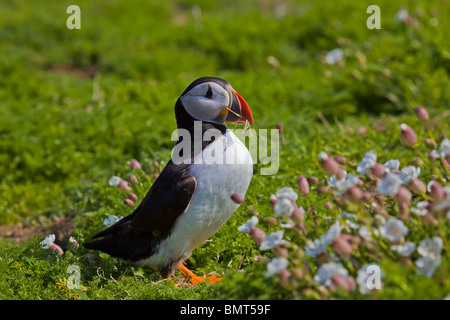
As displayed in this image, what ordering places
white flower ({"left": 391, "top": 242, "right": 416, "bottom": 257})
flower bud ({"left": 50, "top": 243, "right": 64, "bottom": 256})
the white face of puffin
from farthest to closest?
flower bud ({"left": 50, "top": 243, "right": 64, "bottom": 256}), the white face of puffin, white flower ({"left": 391, "top": 242, "right": 416, "bottom": 257})

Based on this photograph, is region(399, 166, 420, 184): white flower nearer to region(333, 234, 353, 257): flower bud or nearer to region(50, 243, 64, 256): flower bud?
region(333, 234, 353, 257): flower bud

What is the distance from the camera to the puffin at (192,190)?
12.5ft

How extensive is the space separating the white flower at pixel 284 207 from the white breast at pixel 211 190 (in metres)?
0.80

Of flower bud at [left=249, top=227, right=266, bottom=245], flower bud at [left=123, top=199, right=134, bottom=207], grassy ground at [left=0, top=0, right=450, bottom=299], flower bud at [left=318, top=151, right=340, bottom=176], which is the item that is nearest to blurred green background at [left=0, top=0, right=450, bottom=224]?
grassy ground at [left=0, top=0, right=450, bottom=299]

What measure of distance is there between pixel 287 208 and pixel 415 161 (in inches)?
55.1

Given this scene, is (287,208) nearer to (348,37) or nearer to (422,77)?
(422,77)

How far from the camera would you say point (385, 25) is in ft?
29.1

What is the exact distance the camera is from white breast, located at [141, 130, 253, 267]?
379cm

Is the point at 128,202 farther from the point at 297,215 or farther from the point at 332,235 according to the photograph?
the point at 332,235

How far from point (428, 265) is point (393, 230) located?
21cm

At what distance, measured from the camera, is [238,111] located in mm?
3996

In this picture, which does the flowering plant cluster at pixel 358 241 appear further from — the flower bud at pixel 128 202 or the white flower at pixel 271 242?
the flower bud at pixel 128 202

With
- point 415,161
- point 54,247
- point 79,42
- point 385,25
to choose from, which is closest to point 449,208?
point 415,161

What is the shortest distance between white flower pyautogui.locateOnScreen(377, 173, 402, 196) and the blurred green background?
2888 mm
